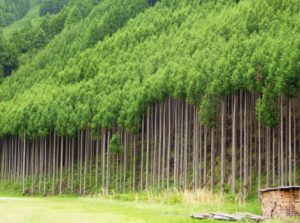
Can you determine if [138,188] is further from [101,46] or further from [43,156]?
[101,46]

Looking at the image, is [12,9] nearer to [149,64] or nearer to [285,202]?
[149,64]

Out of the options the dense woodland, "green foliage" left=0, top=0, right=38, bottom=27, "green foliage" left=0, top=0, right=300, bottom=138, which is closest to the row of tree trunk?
the dense woodland

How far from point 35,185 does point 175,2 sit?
2973 cm

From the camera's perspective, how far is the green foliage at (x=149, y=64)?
36.7 m

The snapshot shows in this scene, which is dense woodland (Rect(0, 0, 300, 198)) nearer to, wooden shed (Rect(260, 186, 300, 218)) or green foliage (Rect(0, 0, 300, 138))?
green foliage (Rect(0, 0, 300, 138))

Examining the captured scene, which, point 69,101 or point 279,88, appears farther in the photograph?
Answer: point 69,101

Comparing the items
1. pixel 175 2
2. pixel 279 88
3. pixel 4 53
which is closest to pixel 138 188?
pixel 279 88

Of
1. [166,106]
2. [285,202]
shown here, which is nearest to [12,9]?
[166,106]

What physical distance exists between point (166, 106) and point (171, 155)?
4519 mm

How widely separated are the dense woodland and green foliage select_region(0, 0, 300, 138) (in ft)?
0.38

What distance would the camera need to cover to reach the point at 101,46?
69.3 metres

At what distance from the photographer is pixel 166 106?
47594 millimetres

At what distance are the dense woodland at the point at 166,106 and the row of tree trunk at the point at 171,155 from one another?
0.12 m

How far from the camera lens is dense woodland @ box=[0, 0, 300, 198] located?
37.0 meters
